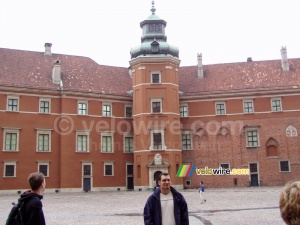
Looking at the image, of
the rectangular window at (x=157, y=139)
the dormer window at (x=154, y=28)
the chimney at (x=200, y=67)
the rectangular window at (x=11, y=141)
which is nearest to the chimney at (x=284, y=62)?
the chimney at (x=200, y=67)

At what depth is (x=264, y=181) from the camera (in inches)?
1559

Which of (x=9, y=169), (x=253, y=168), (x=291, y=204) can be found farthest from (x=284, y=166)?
(x=291, y=204)

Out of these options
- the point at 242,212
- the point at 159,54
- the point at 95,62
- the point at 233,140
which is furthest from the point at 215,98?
the point at 242,212

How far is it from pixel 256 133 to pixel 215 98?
18.6 ft

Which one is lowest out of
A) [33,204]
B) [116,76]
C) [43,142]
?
[33,204]

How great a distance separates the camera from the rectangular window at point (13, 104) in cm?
3650

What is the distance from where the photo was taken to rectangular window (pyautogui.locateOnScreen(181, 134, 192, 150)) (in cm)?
4166

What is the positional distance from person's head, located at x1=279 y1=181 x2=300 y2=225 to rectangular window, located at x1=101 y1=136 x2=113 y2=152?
3805cm

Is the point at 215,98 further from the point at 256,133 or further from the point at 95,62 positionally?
the point at 95,62

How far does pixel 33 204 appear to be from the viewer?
4.90m

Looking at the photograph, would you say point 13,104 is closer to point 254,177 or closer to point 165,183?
point 254,177

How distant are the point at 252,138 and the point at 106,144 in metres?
15.2

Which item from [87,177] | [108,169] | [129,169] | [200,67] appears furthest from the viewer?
[200,67]

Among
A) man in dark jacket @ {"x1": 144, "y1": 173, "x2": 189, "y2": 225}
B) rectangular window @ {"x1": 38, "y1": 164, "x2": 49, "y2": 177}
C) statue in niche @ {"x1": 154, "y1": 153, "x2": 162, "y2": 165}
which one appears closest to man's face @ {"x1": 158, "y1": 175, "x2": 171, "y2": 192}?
man in dark jacket @ {"x1": 144, "y1": 173, "x2": 189, "y2": 225}
